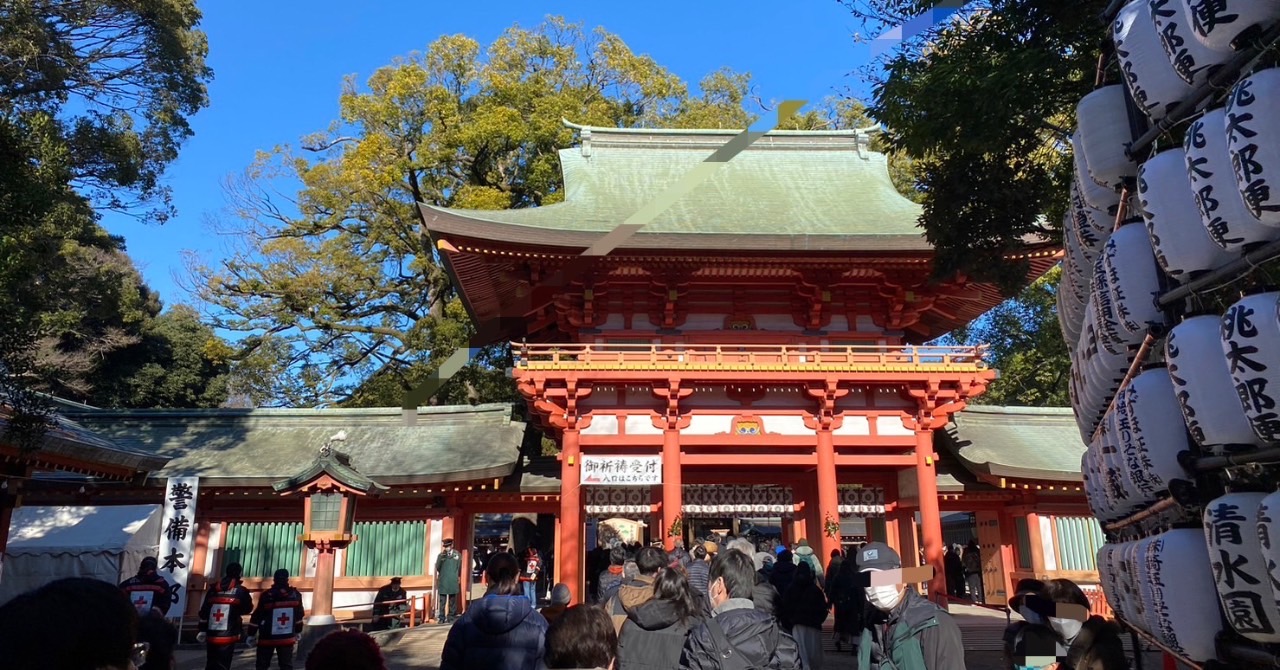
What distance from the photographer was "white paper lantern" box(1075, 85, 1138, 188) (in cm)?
540

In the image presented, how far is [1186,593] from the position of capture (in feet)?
14.4

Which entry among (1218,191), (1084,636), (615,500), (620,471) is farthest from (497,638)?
(615,500)

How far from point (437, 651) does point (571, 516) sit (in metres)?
3.70

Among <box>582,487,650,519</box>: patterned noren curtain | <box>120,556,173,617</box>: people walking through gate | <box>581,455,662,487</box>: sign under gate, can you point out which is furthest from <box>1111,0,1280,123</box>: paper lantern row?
<box>582,487,650,519</box>: patterned noren curtain

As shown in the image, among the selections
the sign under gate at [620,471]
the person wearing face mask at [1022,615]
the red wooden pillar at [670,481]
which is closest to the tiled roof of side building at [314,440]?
the sign under gate at [620,471]

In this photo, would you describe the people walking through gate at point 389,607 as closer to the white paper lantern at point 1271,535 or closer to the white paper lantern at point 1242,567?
the white paper lantern at point 1242,567

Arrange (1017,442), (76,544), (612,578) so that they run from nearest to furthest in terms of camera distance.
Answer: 1. (612,578)
2. (76,544)
3. (1017,442)

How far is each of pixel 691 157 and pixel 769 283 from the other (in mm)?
6135

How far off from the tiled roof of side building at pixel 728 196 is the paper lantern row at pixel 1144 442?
28.7 feet

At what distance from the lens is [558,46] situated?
28.8 metres

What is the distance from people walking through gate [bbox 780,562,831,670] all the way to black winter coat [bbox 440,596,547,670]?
3325 millimetres

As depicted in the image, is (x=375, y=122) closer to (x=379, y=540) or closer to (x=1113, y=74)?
(x=379, y=540)

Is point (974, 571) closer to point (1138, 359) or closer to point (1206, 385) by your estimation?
point (1138, 359)

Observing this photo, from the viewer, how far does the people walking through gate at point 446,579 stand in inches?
538
